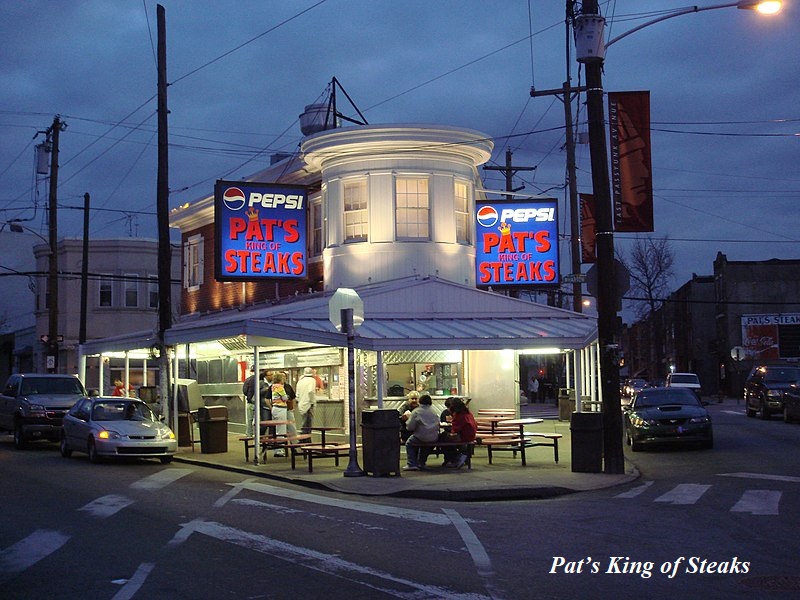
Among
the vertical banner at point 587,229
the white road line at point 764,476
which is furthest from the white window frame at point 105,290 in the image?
the white road line at point 764,476

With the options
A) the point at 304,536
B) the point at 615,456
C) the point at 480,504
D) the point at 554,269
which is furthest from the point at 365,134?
the point at 304,536

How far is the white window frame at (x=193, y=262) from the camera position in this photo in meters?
37.7

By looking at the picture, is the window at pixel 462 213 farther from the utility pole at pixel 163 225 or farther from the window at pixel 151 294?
the window at pixel 151 294

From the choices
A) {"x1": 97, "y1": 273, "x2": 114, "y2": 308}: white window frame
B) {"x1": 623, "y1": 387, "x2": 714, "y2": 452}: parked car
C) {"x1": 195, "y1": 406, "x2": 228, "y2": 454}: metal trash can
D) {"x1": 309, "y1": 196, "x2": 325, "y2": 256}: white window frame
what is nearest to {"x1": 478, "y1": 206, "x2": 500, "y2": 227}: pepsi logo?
{"x1": 309, "y1": 196, "x2": 325, "y2": 256}: white window frame

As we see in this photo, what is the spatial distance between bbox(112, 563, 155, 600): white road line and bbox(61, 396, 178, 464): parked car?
12.0 m

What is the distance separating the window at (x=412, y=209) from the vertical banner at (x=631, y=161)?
9.50 meters

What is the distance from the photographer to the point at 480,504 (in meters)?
14.9

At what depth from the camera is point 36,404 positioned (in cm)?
2648

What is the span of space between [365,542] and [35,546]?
358 centimetres

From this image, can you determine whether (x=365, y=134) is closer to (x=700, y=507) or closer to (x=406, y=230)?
(x=406, y=230)

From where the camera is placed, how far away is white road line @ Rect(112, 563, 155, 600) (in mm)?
8344

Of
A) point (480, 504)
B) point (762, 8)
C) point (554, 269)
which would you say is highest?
point (762, 8)

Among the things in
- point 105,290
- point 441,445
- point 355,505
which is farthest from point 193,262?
point 355,505

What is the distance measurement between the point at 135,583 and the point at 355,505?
5848 millimetres
